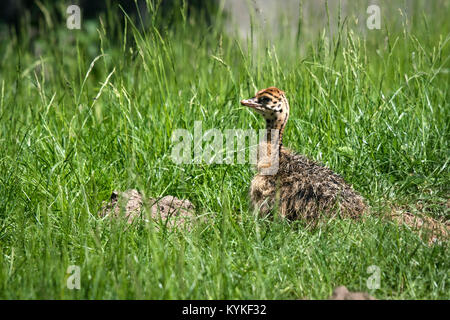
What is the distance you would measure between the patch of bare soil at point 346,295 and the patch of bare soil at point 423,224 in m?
0.76

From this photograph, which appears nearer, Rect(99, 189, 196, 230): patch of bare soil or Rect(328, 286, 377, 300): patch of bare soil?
Rect(328, 286, 377, 300): patch of bare soil

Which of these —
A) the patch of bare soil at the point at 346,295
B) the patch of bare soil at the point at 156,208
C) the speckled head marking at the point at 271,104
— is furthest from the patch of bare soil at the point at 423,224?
the patch of bare soil at the point at 156,208

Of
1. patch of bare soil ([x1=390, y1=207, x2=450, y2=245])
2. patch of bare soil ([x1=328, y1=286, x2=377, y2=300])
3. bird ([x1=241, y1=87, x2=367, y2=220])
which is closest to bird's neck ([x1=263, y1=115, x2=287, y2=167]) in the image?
bird ([x1=241, y1=87, x2=367, y2=220])

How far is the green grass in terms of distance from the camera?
347 cm

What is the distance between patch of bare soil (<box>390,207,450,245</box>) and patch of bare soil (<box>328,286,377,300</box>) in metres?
0.76

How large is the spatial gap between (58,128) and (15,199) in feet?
3.86

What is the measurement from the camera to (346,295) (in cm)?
317

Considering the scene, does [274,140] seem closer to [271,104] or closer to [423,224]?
[271,104]

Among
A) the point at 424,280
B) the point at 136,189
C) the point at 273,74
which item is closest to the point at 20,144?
the point at 136,189

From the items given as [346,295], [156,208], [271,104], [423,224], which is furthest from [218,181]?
[346,295]

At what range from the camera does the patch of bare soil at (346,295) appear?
315cm

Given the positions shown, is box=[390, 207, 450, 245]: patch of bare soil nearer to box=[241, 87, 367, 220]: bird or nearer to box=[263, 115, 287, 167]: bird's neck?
box=[241, 87, 367, 220]: bird

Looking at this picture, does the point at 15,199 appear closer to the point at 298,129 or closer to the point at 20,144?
the point at 20,144

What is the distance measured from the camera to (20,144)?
495 cm
